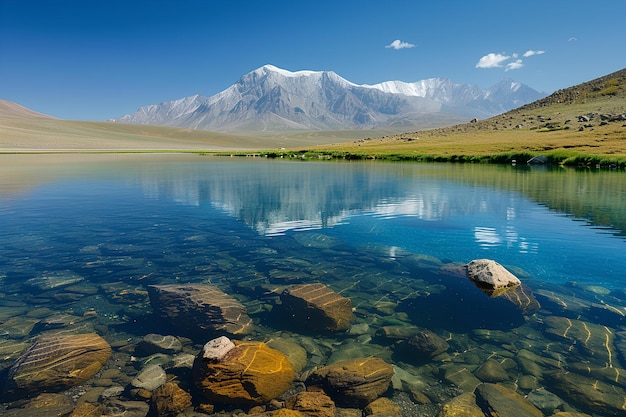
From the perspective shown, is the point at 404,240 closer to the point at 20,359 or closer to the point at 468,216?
the point at 468,216

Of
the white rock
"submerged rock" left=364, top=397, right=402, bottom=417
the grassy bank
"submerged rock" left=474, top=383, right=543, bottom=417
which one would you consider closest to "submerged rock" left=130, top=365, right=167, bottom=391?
the white rock

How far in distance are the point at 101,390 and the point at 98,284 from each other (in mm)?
6880

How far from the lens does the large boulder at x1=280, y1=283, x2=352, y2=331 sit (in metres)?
11.2

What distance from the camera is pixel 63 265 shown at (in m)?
16.0

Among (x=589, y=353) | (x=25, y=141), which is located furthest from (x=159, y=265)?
(x=25, y=141)

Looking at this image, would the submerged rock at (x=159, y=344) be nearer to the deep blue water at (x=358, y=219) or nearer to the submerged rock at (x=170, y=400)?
the submerged rock at (x=170, y=400)

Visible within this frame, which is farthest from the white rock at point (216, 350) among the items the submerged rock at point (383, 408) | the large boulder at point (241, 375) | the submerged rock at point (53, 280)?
the submerged rock at point (53, 280)

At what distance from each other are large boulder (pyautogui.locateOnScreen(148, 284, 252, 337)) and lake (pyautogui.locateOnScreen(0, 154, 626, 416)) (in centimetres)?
36

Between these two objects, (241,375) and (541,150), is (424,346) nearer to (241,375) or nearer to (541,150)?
(241,375)

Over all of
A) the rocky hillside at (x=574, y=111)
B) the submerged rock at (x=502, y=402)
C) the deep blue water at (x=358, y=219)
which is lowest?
the submerged rock at (x=502, y=402)

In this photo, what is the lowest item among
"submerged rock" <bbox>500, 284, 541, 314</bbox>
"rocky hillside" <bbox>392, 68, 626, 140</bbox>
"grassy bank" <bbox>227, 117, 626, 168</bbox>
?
"submerged rock" <bbox>500, 284, 541, 314</bbox>

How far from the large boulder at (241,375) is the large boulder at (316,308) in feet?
7.96

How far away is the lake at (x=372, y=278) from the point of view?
9109mm

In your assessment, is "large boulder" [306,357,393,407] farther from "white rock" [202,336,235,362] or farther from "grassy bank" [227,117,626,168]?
"grassy bank" [227,117,626,168]
